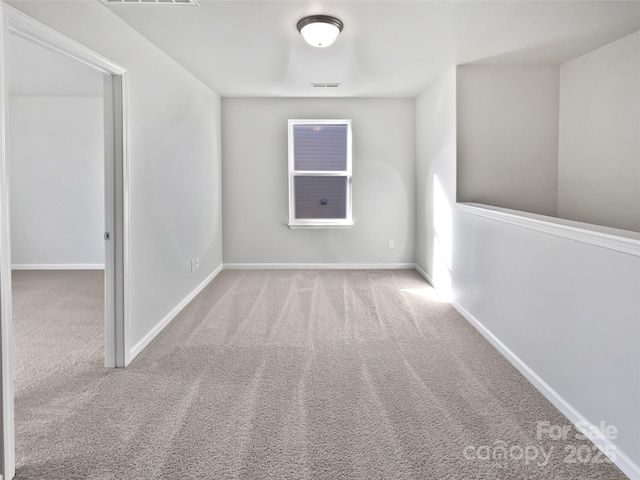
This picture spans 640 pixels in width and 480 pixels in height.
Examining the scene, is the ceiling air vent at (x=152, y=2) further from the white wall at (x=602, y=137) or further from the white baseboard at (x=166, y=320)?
the white wall at (x=602, y=137)

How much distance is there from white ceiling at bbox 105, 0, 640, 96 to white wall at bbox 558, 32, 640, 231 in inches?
7.2

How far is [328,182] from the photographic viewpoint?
6406 millimetres

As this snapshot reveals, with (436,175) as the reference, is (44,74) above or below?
above

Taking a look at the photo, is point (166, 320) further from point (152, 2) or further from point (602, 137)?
point (602, 137)

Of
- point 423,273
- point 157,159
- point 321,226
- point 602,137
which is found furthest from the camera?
point 321,226

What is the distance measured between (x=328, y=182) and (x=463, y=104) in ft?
7.92

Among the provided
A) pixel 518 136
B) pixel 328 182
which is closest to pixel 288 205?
pixel 328 182

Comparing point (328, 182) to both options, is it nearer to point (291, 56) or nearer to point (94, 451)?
point (291, 56)

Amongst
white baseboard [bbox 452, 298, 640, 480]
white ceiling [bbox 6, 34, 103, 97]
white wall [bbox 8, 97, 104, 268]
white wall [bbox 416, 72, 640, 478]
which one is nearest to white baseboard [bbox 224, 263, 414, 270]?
white wall [bbox 416, 72, 640, 478]

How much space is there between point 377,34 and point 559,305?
7.33 feet

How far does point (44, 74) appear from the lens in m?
5.02

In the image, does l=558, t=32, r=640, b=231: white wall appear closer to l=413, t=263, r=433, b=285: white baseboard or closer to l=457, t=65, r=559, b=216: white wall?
l=457, t=65, r=559, b=216: white wall

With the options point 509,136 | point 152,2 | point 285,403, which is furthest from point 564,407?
point 152,2

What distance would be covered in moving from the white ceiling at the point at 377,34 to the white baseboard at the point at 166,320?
86.9 inches
